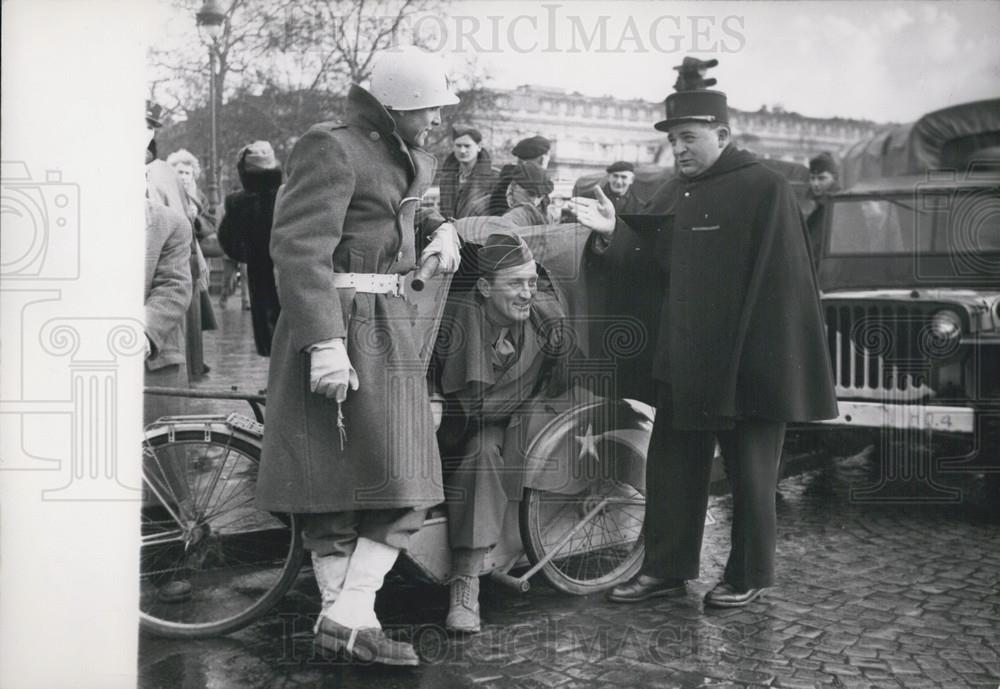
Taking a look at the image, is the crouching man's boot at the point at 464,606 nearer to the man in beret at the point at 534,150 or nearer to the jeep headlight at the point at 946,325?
the man in beret at the point at 534,150

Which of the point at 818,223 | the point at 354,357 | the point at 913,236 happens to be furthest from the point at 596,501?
the point at 818,223

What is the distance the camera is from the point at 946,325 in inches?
258

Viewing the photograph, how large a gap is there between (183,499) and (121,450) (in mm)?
313

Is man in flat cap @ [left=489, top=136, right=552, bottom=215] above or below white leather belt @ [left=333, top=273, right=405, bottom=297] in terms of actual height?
above

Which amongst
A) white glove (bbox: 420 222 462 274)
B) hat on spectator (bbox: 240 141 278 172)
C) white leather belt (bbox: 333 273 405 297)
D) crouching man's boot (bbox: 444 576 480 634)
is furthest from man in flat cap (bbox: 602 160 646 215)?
crouching man's boot (bbox: 444 576 480 634)

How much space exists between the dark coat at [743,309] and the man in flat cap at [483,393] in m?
0.72

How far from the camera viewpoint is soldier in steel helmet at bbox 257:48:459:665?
3.80 metres

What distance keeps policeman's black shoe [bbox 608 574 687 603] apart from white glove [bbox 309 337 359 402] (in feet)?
5.72

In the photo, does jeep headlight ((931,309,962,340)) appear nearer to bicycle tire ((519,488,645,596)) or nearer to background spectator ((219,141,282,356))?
bicycle tire ((519,488,645,596))

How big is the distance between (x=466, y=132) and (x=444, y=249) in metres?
1.46

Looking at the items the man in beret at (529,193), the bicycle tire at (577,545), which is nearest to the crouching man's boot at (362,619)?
the bicycle tire at (577,545)

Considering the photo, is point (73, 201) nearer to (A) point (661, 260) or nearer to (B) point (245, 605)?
(B) point (245, 605)

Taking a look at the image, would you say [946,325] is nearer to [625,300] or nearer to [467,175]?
[625,300]

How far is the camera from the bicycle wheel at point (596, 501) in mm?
4734
